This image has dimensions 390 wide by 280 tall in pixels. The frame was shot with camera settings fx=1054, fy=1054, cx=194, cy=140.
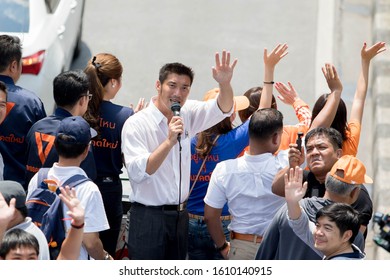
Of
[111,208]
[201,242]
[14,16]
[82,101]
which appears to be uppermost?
[14,16]

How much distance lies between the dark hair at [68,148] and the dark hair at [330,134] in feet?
5.41

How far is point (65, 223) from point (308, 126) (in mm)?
2525

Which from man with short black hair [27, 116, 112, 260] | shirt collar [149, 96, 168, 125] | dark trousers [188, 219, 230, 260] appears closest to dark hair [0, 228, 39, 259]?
man with short black hair [27, 116, 112, 260]

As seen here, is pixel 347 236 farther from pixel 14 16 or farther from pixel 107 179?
pixel 14 16

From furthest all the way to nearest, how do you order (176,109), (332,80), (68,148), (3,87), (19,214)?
1. (332,80)
2. (3,87)
3. (176,109)
4. (68,148)
5. (19,214)

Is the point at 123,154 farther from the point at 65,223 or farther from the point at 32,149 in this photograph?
the point at 65,223

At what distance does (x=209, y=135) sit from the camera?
8266mm

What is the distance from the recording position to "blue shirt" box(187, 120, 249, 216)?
8.24m

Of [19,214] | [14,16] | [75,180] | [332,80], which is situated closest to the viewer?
[19,214]

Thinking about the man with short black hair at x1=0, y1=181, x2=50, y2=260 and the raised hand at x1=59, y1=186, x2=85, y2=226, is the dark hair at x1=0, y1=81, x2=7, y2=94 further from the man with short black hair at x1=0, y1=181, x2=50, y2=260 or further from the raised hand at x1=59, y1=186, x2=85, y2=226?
the raised hand at x1=59, y1=186, x2=85, y2=226

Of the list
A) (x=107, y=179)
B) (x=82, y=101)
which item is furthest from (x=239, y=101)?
(x=82, y=101)

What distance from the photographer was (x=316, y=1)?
14.8 m

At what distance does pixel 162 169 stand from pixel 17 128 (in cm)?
123

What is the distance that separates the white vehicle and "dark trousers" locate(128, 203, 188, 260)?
347cm
